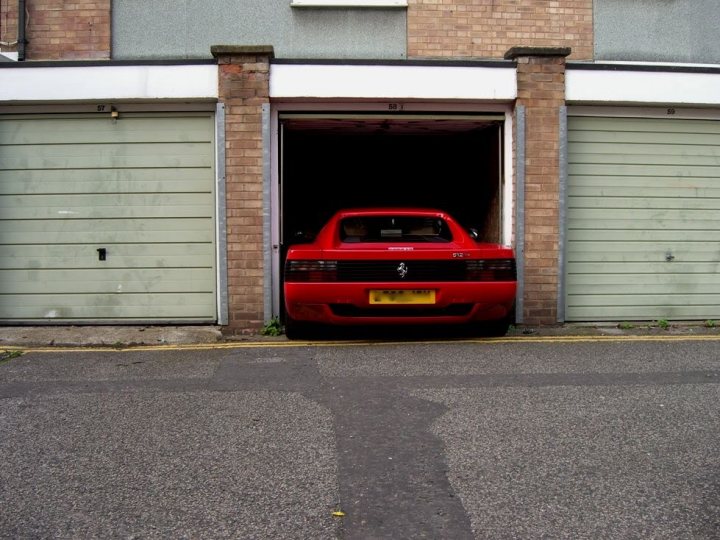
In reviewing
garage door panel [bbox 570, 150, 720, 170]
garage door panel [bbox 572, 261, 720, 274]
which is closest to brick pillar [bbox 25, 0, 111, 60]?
garage door panel [bbox 570, 150, 720, 170]

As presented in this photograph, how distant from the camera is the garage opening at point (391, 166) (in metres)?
9.80

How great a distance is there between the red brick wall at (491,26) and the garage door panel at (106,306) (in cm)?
470

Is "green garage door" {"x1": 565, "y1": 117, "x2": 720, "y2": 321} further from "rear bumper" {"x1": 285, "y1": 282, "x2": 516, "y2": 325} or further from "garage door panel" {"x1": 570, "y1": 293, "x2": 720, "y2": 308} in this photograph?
"rear bumper" {"x1": 285, "y1": 282, "x2": 516, "y2": 325}

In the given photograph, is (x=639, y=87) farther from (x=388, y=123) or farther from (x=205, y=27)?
(x=205, y=27)

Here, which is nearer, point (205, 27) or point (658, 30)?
point (205, 27)

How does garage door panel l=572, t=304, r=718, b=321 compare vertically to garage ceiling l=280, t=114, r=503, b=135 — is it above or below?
below

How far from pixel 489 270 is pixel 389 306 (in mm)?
1151

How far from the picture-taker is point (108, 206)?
895cm

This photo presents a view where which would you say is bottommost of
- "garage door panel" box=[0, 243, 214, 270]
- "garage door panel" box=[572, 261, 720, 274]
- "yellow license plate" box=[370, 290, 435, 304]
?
Result: "yellow license plate" box=[370, 290, 435, 304]

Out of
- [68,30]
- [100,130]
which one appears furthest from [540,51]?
[68,30]

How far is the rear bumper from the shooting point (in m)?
7.36

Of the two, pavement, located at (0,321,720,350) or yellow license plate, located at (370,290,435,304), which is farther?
pavement, located at (0,321,720,350)

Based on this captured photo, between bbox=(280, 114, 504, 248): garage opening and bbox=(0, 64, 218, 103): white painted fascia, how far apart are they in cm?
135

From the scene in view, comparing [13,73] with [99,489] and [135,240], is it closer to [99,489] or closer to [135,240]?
[135,240]
